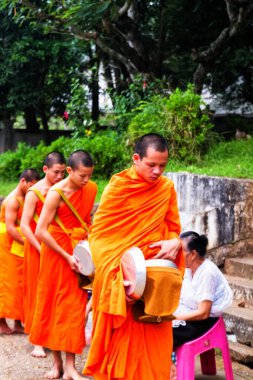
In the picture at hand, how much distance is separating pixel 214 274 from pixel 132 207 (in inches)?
41.1

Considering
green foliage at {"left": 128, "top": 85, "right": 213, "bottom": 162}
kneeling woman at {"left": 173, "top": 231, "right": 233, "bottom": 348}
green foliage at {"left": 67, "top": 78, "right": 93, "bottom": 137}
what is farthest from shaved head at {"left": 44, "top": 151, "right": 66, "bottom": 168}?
green foliage at {"left": 67, "top": 78, "right": 93, "bottom": 137}

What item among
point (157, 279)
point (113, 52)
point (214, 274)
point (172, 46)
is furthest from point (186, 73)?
point (157, 279)

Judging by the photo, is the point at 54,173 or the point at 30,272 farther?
the point at 30,272

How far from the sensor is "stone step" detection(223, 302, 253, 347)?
6.16 meters

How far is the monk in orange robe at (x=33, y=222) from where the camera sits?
246 inches

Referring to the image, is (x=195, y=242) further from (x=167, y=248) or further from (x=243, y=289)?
(x=243, y=289)

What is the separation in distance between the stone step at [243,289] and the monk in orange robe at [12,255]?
2.28 meters

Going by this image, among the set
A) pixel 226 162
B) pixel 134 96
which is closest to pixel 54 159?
pixel 226 162

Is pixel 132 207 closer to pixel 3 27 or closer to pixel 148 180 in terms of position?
pixel 148 180

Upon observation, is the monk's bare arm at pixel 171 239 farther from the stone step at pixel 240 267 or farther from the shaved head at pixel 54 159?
the stone step at pixel 240 267

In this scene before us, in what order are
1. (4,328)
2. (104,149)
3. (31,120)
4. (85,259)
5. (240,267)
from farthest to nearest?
1. (31,120)
2. (104,149)
3. (240,267)
4. (4,328)
5. (85,259)

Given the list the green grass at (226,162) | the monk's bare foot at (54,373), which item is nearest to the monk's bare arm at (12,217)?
the monk's bare foot at (54,373)

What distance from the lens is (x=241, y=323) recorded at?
6.26m

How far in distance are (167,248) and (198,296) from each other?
0.88 m
